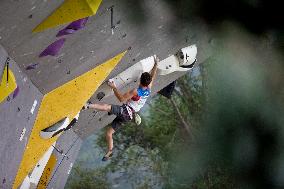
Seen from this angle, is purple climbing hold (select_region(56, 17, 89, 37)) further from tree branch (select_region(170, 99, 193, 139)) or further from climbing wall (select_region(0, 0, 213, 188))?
tree branch (select_region(170, 99, 193, 139))

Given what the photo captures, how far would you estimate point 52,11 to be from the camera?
4.53m

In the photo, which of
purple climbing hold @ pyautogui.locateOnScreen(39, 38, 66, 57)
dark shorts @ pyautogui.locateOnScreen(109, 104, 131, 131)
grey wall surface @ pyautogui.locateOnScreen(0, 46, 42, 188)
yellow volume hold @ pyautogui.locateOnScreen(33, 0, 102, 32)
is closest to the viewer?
yellow volume hold @ pyautogui.locateOnScreen(33, 0, 102, 32)

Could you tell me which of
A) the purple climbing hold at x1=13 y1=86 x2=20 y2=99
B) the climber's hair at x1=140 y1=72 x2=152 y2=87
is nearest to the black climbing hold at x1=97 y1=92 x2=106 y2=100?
the climber's hair at x1=140 y1=72 x2=152 y2=87

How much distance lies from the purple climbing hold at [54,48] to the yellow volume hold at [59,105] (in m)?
0.85

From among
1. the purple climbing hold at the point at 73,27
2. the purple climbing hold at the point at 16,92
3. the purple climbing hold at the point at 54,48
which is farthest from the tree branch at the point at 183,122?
the purple climbing hold at the point at 16,92

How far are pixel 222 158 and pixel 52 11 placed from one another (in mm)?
8274

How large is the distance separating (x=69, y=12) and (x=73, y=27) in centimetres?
48

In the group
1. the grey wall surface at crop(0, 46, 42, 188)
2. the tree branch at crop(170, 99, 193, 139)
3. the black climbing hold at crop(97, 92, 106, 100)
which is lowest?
the tree branch at crop(170, 99, 193, 139)

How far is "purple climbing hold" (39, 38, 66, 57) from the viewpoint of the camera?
16.7ft

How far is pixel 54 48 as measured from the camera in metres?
5.14

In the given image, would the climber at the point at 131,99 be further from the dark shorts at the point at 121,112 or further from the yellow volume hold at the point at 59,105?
the yellow volume hold at the point at 59,105

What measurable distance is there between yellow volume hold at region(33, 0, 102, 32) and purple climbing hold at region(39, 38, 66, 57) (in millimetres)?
407

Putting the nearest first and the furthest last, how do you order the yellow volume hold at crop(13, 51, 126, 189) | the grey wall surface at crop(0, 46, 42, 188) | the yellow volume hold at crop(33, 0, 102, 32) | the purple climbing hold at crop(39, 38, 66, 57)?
the yellow volume hold at crop(33, 0, 102, 32) < the grey wall surface at crop(0, 46, 42, 188) < the purple climbing hold at crop(39, 38, 66, 57) < the yellow volume hold at crop(13, 51, 126, 189)

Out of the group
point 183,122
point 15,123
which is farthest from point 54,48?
point 183,122
